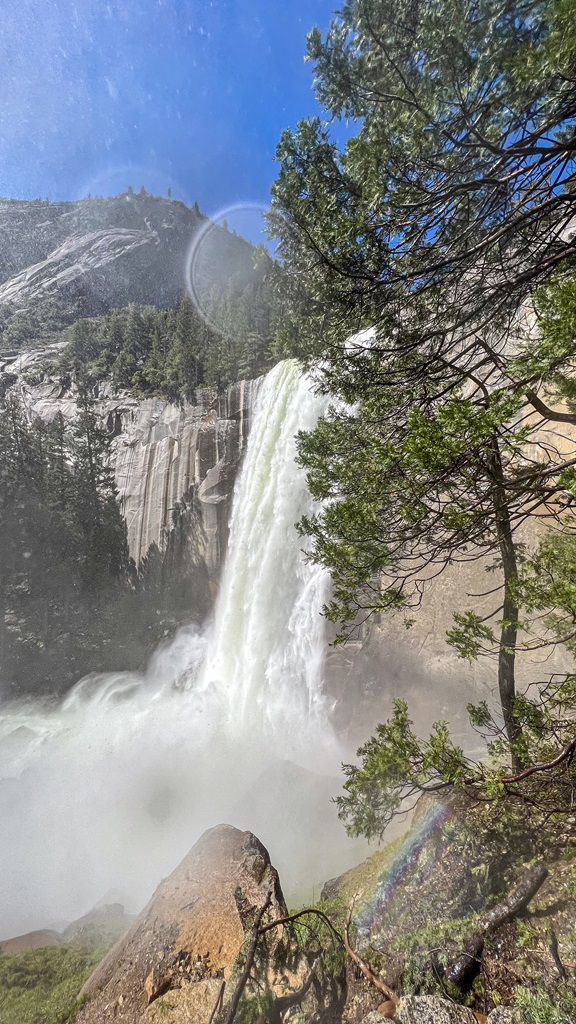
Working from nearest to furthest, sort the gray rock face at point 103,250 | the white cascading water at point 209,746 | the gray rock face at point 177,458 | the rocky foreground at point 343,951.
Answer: the rocky foreground at point 343,951 → the white cascading water at point 209,746 → the gray rock face at point 177,458 → the gray rock face at point 103,250

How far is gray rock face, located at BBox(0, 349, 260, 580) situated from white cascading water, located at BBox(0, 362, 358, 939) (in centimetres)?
131

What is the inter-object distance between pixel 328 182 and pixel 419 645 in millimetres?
10185

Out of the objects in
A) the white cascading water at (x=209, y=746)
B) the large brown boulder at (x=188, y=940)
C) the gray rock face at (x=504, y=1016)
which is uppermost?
the gray rock face at (x=504, y=1016)

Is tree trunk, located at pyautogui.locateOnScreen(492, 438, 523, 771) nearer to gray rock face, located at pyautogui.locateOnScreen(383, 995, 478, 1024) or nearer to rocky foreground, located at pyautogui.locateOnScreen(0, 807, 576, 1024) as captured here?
rocky foreground, located at pyautogui.locateOnScreen(0, 807, 576, 1024)

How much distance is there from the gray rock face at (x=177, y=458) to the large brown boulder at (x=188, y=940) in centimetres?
1513

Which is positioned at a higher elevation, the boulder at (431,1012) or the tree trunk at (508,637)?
the tree trunk at (508,637)

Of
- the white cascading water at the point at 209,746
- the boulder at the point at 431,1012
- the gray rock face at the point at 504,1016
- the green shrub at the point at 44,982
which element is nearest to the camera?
the gray rock face at the point at 504,1016

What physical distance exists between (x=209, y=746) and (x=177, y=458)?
14142 mm

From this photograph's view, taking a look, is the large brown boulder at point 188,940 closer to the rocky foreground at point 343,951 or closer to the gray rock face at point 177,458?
the rocky foreground at point 343,951

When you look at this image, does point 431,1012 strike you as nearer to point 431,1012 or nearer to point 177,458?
point 431,1012

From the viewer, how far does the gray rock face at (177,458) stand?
20031 millimetres

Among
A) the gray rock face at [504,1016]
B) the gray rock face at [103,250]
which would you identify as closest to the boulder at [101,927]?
the gray rock face at [504,1016]

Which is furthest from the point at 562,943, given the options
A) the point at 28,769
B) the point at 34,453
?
the point at 34,453

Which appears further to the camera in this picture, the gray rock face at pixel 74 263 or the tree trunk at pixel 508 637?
the gray rock face at pixel 74 263
